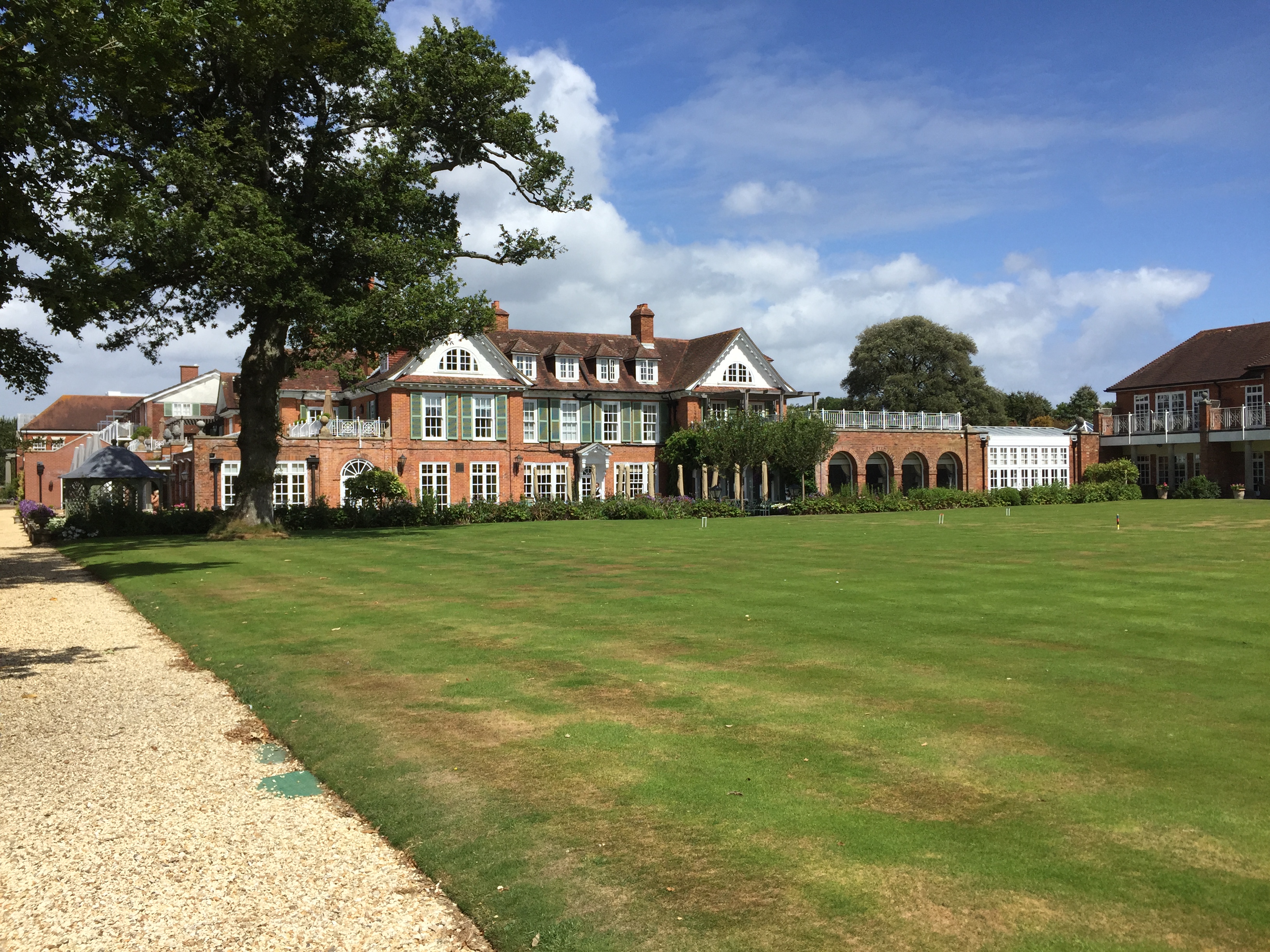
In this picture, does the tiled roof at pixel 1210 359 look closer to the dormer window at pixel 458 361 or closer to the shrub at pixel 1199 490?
the shrub at pixel 1199 490

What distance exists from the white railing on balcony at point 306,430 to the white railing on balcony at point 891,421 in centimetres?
2343

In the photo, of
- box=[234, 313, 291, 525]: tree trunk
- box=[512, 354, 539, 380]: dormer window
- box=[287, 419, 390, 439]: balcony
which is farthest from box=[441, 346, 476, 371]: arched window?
box=[234, 313, 291, 525]: tree trunk

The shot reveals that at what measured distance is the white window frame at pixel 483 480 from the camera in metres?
43.1

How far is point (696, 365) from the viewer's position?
48.8 m

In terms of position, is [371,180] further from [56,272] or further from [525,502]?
[525,502]

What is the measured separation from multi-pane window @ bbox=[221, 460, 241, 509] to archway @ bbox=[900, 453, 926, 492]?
3215 centimetres

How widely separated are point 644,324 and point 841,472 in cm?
1573

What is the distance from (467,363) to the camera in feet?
141

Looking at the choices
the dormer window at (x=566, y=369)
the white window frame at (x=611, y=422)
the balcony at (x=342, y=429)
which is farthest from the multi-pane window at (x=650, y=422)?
the balcony at (x=342, y=429)

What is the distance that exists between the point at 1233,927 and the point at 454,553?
751 inches

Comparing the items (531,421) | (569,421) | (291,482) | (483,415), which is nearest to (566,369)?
(569,421)

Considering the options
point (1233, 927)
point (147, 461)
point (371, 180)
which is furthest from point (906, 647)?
point (147, 461)

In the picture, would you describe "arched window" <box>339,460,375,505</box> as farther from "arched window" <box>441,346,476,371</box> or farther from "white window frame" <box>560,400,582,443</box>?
"white window frame" <box>560,400,582,443</box>

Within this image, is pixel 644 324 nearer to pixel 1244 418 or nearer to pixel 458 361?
pixel 458 361
